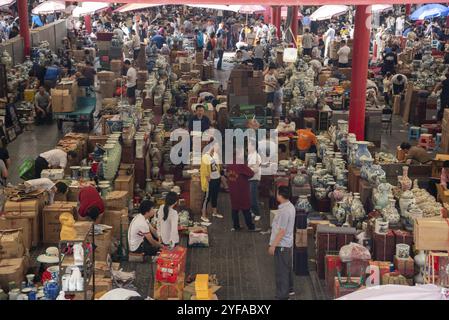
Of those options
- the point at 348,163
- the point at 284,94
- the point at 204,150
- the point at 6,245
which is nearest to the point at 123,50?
the point at 284,94

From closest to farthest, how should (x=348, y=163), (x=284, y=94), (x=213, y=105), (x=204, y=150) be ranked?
(x=348, y=163) → (x=204, y=150) → (x=213, y=105) → (x=284, y=94)

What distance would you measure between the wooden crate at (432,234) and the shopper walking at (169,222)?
252 centimetres

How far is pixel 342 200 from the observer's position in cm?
944

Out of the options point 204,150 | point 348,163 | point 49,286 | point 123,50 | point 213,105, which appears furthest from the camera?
point 123,50

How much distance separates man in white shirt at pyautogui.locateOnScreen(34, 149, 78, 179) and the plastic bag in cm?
467

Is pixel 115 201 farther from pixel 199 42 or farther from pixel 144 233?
pixel 199 42

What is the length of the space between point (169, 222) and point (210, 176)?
2.15 m

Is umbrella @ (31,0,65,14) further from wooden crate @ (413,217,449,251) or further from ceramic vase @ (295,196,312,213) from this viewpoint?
wooden crate @ (413,217,449,251)

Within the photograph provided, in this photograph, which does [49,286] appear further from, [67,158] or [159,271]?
[67,158]

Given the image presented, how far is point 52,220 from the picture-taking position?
9.41 metres

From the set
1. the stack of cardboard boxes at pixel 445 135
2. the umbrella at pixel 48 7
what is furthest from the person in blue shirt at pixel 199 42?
the stack of cardboard boxes at pixel 445 135

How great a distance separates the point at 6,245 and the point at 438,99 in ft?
34.4

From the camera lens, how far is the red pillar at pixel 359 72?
1260 cm

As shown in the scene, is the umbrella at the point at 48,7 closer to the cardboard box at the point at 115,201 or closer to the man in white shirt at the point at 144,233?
the cardboard box at the point at 115,201
